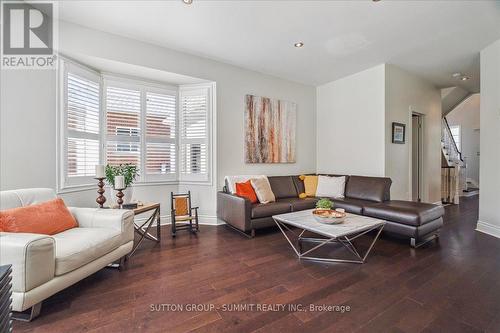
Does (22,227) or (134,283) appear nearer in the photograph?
(22,227)

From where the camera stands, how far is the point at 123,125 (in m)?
3.54

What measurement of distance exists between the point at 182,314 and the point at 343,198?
3.16 metres

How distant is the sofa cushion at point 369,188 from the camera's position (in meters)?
3.59

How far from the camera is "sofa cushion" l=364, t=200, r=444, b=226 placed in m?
2.72

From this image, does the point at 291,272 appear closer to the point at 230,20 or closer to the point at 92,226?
the point at 92,226

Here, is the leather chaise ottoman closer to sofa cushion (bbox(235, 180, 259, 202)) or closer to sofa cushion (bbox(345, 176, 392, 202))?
sofa cushion (bbox(345, 176, 392, 202))

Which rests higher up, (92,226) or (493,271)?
(92,226)

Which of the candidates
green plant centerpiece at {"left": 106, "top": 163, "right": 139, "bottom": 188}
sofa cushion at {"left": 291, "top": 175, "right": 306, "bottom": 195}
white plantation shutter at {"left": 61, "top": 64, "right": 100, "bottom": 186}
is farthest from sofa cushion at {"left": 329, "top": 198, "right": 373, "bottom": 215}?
white plantation shutter at {"left": 61, "top": 64, "right": 100, "bottom": 186}

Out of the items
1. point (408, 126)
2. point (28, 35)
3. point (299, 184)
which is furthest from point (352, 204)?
point (28, 35)

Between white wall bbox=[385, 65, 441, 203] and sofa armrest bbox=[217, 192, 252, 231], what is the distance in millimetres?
2666

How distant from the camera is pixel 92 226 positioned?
231cm

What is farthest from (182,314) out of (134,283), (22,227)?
(22,227)

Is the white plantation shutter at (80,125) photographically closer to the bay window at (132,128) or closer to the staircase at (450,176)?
the bay window at (132,128)

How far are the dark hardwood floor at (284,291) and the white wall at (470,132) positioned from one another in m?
7.39
